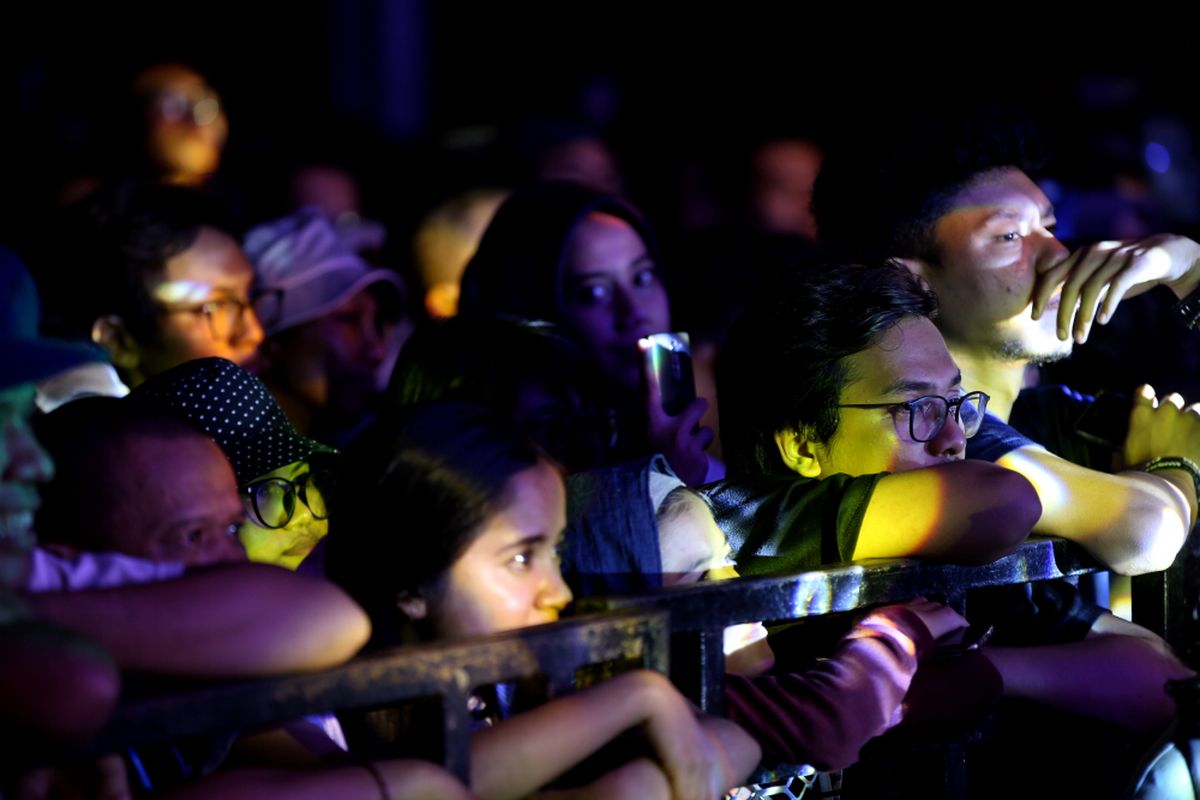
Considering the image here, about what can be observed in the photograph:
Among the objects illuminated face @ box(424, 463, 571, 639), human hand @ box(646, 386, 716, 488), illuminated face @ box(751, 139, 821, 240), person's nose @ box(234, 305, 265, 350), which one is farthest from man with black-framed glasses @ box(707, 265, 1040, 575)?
illuminated face @ box(751, 139, 821, 240)

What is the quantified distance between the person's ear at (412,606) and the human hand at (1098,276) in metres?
1.78

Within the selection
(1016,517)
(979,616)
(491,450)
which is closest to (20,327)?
(491,450)

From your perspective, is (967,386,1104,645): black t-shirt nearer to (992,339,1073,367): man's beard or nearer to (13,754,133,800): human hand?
(992,339,1073,367): man's beard

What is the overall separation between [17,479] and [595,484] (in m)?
1.05

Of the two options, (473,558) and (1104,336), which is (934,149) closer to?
(1104,336)

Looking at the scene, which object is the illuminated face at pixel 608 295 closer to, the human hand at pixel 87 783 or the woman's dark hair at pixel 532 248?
the woman's dark hair at pixel 532 248

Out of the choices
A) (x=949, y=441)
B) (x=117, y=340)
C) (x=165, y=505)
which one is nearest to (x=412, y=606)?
(x=165, y=505)

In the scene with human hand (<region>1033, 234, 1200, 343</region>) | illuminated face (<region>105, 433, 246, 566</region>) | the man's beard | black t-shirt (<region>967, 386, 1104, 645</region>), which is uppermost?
Answer: human hand (<region>1033, 234, 1200, 343</region>)

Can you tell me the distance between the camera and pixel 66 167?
26.9ft

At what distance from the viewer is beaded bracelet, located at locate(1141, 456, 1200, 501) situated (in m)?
3.28

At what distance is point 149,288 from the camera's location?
4.36 meters

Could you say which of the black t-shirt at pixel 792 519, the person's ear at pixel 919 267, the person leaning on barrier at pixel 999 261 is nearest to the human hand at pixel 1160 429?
the person leaning on barrier at pixel 999 261

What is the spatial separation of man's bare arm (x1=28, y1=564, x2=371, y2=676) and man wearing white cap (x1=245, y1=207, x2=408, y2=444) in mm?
2870

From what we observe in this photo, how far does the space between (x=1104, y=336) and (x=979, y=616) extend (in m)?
Result: 1.87
